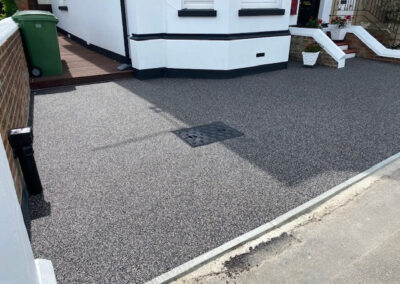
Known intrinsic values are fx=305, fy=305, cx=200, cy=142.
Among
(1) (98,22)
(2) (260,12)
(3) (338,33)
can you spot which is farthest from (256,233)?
(3) (338,33)

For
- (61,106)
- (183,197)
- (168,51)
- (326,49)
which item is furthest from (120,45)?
(183,197)

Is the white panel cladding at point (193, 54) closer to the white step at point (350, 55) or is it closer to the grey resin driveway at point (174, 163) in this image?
the grey resin driveway at point (174, 163)

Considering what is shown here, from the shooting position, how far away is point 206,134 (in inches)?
168

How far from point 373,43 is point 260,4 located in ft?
15.1

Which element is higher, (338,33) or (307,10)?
(307,10)

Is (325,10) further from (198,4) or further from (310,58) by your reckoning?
(198,4)

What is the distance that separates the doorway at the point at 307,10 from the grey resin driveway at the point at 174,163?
16.1 feet

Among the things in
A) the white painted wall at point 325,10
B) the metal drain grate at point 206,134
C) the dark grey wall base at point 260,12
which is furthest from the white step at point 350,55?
the metal drain grate at point 206,134

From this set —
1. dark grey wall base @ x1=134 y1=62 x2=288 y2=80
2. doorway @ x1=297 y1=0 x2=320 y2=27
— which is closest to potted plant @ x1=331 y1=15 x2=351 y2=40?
doorway @ x1=297 y1=0 x2=320 y2=27

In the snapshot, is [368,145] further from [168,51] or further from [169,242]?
[168,51]

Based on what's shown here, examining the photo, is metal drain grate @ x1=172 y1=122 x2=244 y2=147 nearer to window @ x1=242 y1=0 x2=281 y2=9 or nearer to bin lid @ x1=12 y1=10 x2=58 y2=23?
window @ x1=242 y1=0 x2=281 y2=9

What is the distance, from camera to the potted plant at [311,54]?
8.24m

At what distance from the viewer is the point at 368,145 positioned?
13.1 feet

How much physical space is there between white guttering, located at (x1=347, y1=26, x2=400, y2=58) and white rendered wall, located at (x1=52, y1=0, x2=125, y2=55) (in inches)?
291
